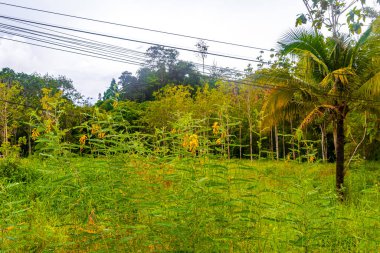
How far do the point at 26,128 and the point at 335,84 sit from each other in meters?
19.8

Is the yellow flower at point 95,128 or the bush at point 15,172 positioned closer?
the yellow flower at point 95,128

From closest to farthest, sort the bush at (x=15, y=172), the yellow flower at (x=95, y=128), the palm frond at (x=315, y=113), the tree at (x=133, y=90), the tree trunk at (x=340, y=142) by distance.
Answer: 1. the yellow flower at (x=95, y=128)
2. the bush at (x=15, y=172)
3. the palm frond at (x=315, y=113)
4. the tree trunk at (x=340, y=142)
5. the tree at (x=133, y=90)

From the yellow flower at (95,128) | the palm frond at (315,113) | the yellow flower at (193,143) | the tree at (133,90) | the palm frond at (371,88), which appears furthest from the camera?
the tree at (133,90)

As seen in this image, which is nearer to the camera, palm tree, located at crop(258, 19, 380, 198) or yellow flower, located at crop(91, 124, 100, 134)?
yellow flower, located at crop(91, 124, 100, 134)

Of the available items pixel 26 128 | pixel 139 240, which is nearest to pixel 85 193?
pixel 139 240

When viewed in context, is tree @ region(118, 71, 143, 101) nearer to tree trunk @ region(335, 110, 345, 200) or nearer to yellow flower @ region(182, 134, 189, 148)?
tree trunk @ region(335, 110, 345, 200)

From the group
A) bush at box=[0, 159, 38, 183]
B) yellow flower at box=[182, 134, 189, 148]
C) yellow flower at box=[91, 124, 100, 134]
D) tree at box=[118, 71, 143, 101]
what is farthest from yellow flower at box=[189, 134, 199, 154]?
tree at box=[118, 71, 143, 101]

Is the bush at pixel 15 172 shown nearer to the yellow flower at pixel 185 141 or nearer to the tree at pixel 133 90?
the yellow flower at pixel 185 141

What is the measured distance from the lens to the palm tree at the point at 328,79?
31.6ft

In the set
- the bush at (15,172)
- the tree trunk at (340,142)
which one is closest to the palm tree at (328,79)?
the tree trunk at (340,142)

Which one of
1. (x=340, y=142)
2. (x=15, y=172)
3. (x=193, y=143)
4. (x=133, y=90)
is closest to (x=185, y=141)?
(x=193, y=143)

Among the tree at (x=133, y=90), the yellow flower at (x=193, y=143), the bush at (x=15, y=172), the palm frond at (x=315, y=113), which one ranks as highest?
the tree at (x=133, y=90)

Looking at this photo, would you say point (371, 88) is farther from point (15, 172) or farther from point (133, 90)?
point (133, 90)

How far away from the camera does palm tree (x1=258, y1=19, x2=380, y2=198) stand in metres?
9.62
